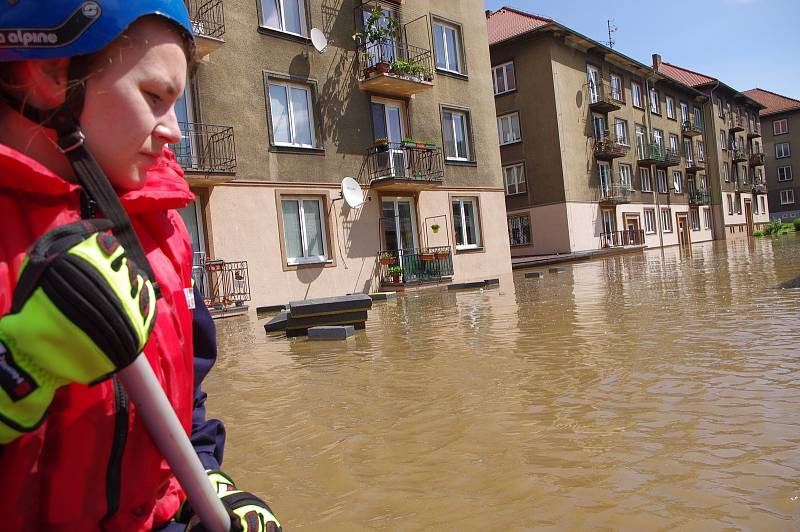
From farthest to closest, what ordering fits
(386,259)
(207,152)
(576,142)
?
(576,142) → (386,259) → (207,152)

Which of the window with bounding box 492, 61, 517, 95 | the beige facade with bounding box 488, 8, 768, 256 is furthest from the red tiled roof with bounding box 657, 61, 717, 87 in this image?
the window with bounding box 492, 61, 517, 95

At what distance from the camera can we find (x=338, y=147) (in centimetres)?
1759

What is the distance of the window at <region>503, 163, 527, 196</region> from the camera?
3356 centimetres

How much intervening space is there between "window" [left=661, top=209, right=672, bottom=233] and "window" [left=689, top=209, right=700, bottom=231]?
3.78m

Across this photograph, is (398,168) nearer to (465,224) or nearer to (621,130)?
(465,224)

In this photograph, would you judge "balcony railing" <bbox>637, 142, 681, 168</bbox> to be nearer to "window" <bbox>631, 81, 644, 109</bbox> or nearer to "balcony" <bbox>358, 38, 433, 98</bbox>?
"window" <bbox>631, 81, 644, 109</bbox>

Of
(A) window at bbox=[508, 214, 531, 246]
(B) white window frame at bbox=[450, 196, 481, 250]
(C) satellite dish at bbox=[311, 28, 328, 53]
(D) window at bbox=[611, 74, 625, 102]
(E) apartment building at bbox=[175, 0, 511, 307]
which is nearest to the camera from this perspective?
(E) apartment building at bbox=[175, 0, 511, 307]

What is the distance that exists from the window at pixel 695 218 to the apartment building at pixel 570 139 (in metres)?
6.72

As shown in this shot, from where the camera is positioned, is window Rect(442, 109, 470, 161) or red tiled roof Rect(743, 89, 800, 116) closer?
window Rect(442, 109, 470, 161)

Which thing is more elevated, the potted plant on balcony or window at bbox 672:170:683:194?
window at bbox 672:170:683:194

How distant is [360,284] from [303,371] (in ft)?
39.1

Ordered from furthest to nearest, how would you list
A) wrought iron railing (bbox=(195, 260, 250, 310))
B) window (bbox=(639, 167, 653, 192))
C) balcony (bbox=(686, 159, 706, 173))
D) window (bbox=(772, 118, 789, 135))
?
window (bbox=(772, 118, 789, 135)) < balcony (bbox=(686, 159, 706, 173)) < window (bbox=(639, 167, 653, 192)) < wrought iron railing (bbox=(195, 260, 250, 310))

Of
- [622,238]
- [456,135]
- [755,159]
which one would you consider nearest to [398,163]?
[456,135]

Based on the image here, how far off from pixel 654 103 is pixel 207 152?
1385 inches
